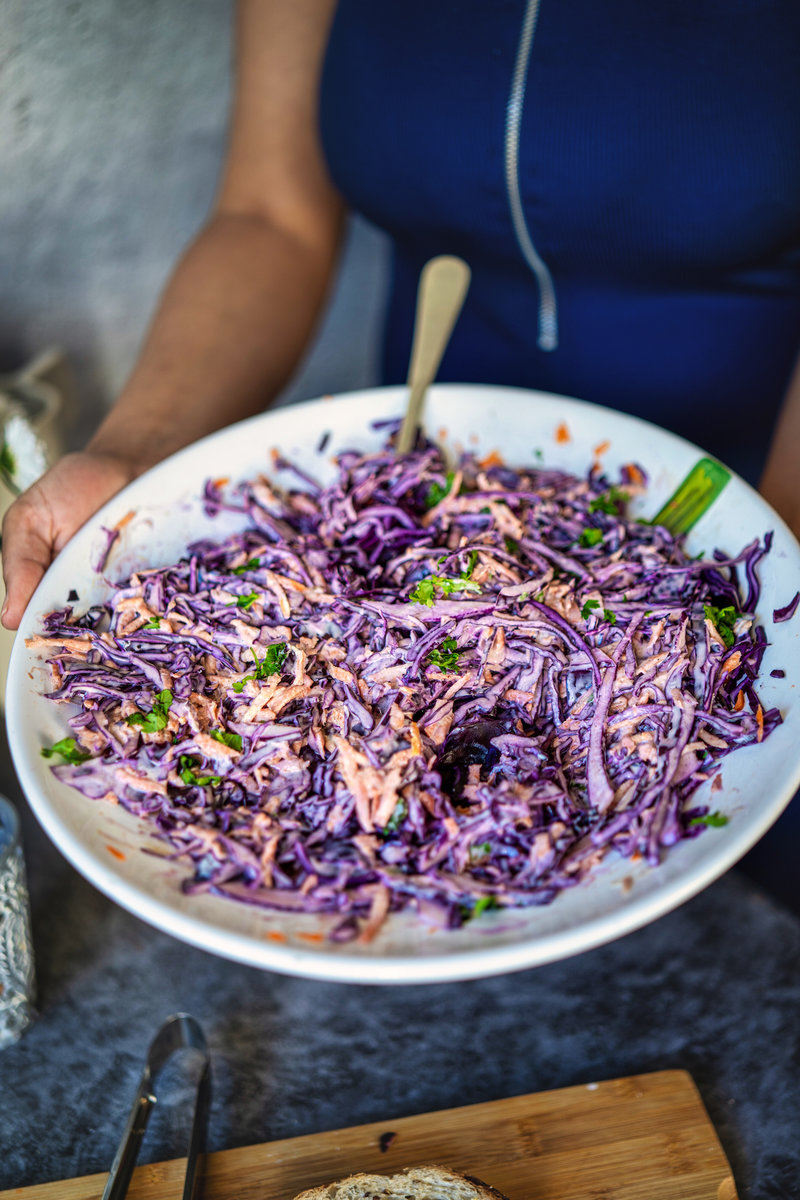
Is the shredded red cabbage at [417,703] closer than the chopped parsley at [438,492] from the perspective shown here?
Yes

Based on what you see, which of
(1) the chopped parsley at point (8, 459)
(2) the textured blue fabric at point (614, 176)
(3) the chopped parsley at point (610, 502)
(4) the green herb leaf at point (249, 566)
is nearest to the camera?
(4) the green herb leaf at point (249, 566)

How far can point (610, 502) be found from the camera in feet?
5.83

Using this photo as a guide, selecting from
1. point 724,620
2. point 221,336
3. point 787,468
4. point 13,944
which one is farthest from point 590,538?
point 13,944

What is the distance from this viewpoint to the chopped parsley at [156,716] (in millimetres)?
1369

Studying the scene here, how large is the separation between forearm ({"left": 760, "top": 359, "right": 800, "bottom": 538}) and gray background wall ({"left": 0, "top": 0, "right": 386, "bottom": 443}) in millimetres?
2330

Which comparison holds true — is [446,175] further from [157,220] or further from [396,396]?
[157,220]

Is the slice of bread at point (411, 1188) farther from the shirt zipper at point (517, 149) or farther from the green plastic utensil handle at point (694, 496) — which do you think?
the shirt zipper at point (517, 149)

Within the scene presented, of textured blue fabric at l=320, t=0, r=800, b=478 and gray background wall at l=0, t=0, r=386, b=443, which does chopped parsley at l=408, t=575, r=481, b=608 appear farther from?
gray background wall at l=0, t=0, r=386, b=443

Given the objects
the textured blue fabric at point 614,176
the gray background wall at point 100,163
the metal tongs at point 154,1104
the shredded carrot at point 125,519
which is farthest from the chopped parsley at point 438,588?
the gray background wall at point 100,163

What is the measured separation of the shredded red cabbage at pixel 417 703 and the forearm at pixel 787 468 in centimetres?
25

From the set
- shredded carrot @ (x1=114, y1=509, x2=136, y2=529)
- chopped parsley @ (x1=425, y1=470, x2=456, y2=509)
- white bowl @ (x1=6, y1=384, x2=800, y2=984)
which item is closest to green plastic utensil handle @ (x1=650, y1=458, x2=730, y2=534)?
white bowl @ (x1=6, y1=384, x2=800, y2=984)

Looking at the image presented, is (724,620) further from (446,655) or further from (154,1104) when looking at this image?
(154,1104)

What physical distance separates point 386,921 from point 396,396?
119 cm

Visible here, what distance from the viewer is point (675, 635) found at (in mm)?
1438
